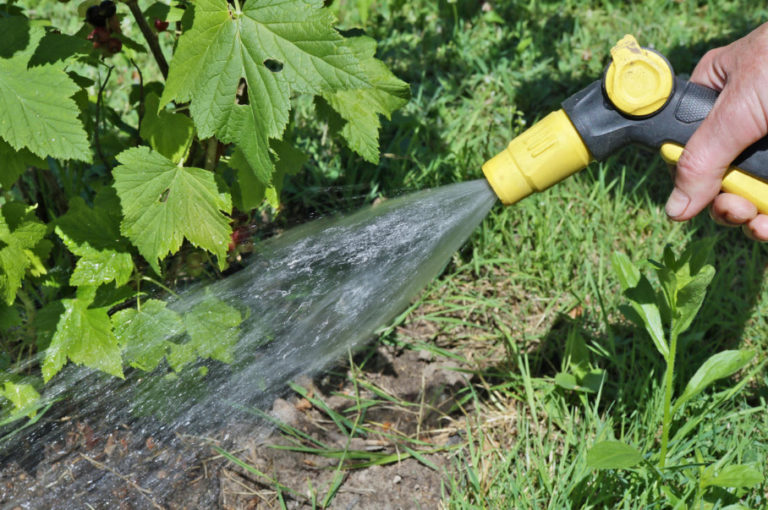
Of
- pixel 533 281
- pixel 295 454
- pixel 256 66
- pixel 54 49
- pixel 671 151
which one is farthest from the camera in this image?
pixel 533 281

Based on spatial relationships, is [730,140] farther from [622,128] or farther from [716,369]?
[716,369]

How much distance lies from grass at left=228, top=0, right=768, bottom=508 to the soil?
114 mm

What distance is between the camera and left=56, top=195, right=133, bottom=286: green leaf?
5.71 ft

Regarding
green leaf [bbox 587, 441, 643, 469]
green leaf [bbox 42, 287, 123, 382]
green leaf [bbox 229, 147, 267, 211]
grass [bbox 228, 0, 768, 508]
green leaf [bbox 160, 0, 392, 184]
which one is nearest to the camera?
green leaf [bbox 160, 0, 392, 184]

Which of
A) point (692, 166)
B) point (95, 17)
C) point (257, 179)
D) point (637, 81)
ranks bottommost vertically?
point (692, 166)

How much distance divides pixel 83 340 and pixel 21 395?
291 mm

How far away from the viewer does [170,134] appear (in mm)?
1708

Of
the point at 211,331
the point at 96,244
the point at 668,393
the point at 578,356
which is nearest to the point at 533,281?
the point at 578,356

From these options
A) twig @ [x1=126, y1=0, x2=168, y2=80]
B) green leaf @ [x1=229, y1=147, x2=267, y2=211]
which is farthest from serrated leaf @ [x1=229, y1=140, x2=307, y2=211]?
twig @ [x1=126, y1=0, x2=168, y2=80]

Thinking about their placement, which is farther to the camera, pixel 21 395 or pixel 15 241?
pixel 21 395

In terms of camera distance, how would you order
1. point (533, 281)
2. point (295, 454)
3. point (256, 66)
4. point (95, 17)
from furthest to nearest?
point (533, 281) → point (295, 454) → point (95, 17) → point (256, 66)

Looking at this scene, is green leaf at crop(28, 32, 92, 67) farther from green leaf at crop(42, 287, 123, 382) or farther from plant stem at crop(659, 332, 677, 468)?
plant stem at crop(659, 332, 677, 468)

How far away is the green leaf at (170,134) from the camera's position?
1.71 metres

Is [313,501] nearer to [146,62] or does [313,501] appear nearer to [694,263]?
[694,263]
